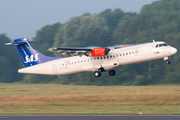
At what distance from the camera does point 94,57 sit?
32.2 metres

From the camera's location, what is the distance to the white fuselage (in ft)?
96.9

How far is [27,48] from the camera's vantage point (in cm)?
3450

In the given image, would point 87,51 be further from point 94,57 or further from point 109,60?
point 109,60

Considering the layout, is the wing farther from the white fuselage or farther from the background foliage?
the background foliage

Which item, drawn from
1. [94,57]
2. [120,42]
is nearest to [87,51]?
[94,57]

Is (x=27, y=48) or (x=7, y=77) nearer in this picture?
(x=27, y=48)

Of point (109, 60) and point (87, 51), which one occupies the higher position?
point (87, 51)

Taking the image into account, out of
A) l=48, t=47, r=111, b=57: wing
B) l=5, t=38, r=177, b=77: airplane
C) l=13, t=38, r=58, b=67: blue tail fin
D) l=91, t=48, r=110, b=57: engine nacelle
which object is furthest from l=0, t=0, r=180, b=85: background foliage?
l=91, t=48, r=110, b=57: engine nacelle

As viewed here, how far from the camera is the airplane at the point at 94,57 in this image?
2964 centimetres

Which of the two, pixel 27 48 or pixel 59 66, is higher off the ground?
pixel 27 48

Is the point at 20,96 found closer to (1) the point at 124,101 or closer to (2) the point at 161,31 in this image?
(1) the point at 124,101

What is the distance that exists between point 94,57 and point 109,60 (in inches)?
73.5

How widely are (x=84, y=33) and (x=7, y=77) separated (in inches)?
851

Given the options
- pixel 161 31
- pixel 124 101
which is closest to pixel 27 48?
pixel 124 101
